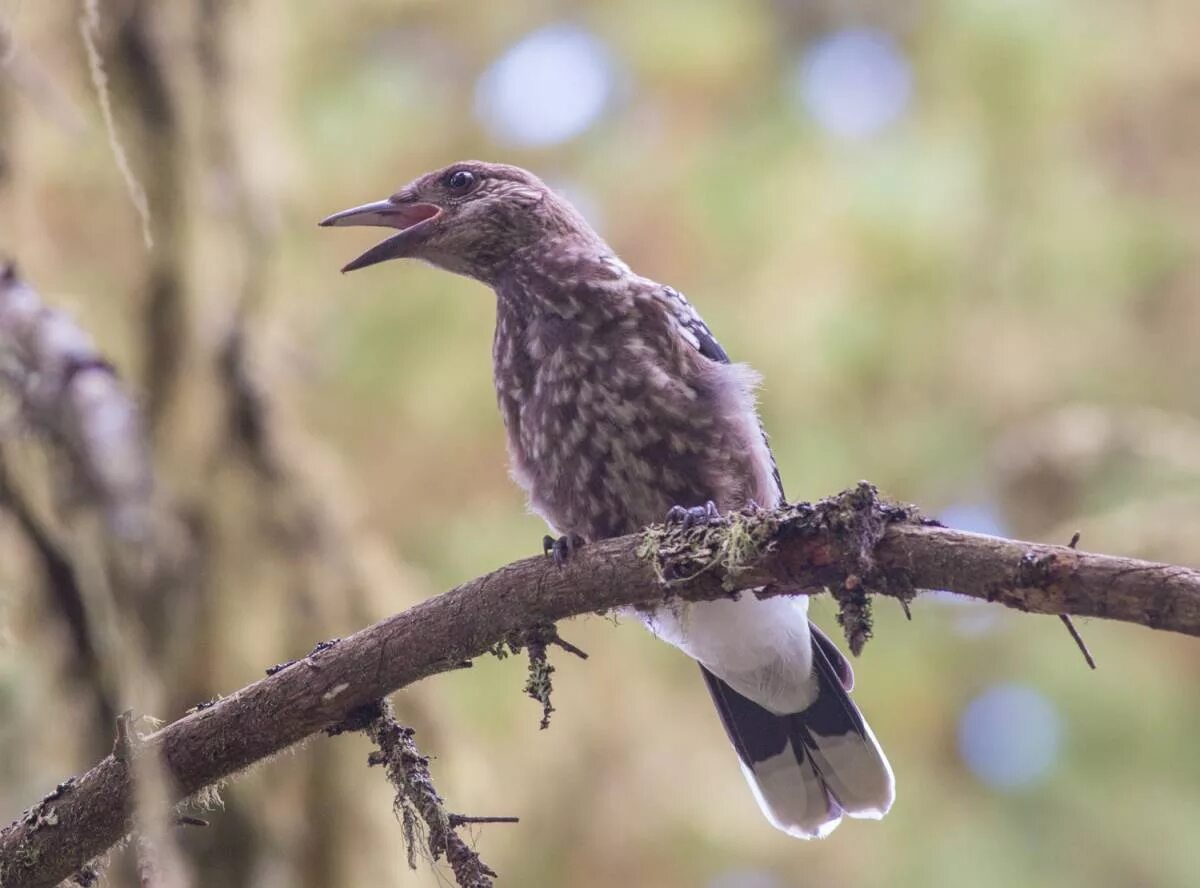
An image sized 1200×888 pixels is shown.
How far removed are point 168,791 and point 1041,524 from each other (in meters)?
4.02

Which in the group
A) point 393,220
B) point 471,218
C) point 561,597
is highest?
point 393,220

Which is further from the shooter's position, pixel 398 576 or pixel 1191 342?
pixel 1191 342

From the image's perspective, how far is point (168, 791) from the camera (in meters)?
2.21

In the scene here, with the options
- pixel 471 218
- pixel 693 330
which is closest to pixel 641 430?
pixel 693 330

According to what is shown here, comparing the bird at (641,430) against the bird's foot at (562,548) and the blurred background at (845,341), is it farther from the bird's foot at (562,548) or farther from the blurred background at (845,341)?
the blurred background at (845,341)

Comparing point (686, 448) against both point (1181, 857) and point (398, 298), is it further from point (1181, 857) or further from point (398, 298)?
point (1181, 857)

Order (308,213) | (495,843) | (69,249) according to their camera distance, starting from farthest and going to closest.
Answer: (308,213), (495,843), (69,249)

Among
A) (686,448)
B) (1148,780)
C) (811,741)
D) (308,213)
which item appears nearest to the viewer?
(686,448)

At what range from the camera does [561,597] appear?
2342mm

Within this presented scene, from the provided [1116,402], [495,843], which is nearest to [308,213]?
[495,843]

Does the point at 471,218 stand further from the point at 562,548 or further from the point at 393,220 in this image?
the point at 562,548

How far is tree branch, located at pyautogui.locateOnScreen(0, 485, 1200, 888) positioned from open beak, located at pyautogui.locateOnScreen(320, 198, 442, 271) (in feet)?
4.61

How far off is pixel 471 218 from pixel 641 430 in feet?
2.92

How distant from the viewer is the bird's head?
12.1 ft
